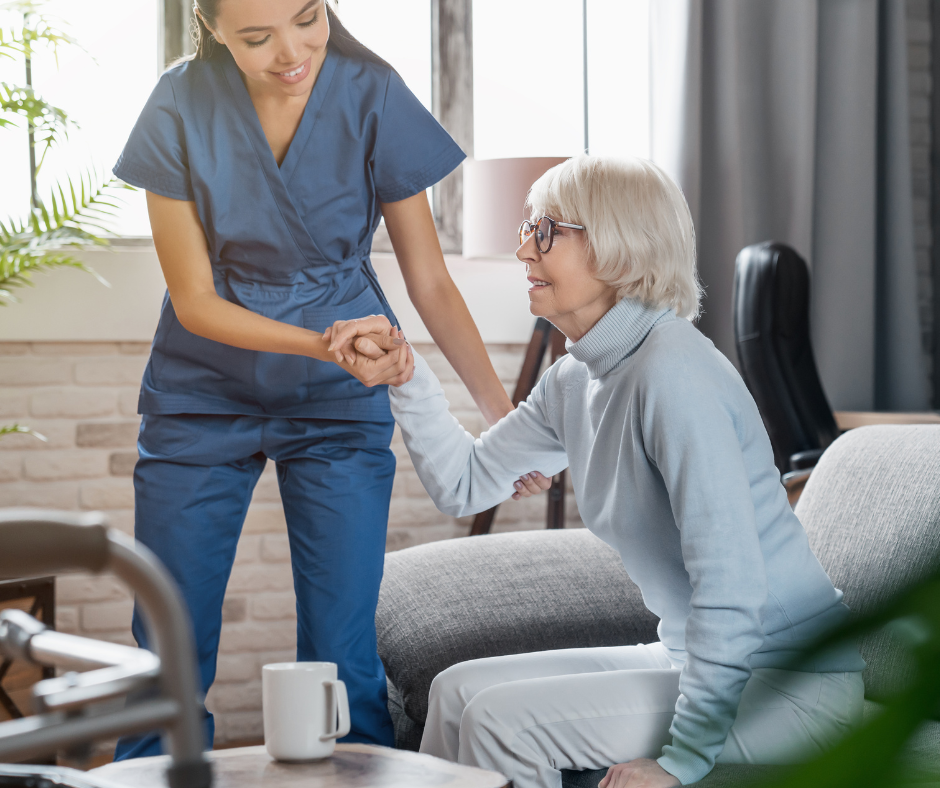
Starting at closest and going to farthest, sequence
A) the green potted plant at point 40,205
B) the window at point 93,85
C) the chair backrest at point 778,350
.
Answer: the green potted plant at point 40,205 → the chair backrest at point 778,350 → the window at point 93,85

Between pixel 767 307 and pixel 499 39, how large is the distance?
1327mm

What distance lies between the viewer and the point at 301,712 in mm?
1027

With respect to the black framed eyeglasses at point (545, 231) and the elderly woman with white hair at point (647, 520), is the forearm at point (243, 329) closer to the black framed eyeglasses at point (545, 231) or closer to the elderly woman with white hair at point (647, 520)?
the elderly woman with white hair at point (647, 520)

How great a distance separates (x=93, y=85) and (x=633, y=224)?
6.64 ft

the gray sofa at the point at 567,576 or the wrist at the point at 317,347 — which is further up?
the wrist at the point at 317,347

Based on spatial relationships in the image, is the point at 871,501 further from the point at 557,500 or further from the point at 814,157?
the point at 814,157

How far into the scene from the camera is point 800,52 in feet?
10.1

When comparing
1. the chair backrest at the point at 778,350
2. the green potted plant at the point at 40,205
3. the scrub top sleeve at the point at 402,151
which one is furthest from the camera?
the chair backrest at the point at 778,350

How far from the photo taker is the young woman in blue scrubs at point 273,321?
4.71 feet

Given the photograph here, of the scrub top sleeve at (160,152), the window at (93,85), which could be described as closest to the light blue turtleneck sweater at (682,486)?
the scrub top sleeve at (160,152)

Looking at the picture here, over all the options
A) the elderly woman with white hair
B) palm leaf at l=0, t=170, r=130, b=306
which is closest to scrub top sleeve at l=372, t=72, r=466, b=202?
the elderly woman with white hair

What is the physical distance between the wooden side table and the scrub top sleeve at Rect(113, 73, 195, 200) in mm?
824

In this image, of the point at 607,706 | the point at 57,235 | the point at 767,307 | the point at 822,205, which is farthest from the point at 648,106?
the point at 607,706

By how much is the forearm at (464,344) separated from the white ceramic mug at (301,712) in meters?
0.63
